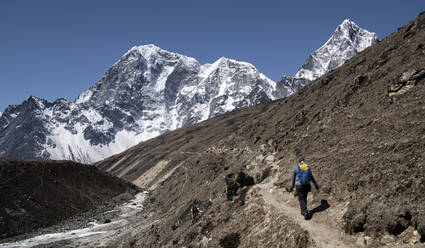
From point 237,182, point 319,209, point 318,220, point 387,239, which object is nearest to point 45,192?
point 237,182

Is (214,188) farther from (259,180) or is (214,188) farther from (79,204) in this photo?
(79,204)

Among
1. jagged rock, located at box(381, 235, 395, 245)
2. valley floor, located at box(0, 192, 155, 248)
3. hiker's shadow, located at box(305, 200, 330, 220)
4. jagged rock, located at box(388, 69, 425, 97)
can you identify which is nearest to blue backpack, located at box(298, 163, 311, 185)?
hiker's shadow, located at box(305, 200, 330, 220)

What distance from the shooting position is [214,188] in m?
32.6

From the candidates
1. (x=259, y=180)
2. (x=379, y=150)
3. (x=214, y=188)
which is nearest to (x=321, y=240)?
(x=379, y=150)

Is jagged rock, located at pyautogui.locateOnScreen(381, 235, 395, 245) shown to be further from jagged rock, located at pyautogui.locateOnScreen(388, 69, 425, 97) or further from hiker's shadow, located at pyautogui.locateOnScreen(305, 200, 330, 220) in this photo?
jagged rock, located at pyautogui.locateOnScreen(388, 69, 425, 97)

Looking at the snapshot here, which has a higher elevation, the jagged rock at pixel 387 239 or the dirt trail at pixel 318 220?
the dirt trail at pixel 318 220

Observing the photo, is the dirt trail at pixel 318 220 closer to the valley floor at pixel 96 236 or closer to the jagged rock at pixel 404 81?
the jagged rock at pixel 404 81

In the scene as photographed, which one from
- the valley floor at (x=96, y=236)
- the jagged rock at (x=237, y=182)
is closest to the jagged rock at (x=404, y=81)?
the jagged rock at (x=237, y=182)

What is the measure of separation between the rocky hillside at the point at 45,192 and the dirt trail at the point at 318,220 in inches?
1679

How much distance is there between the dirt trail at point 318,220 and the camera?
1338 cm

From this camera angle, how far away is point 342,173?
61.1 feet

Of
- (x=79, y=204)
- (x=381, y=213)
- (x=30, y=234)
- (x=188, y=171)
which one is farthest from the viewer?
(x=79, y=204)

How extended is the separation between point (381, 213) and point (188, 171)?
1749 inches

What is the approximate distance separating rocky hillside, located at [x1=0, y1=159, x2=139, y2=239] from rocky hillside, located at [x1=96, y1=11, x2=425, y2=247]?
29.0 meters
